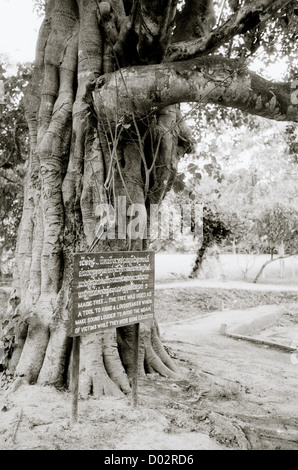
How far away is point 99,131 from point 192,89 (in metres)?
1.17

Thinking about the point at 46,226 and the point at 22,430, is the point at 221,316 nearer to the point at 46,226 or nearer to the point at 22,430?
the point at 46,226

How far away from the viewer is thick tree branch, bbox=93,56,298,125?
427 centimetres

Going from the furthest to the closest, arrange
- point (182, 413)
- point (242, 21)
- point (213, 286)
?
point (213, 286), point (242, 21), point (182, 413)

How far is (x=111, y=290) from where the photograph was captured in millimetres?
3619

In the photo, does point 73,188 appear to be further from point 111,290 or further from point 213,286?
point 213,286

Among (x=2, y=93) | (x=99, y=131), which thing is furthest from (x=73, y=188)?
(x=2, y=93)

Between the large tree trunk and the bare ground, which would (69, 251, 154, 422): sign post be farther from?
the large tree trunk

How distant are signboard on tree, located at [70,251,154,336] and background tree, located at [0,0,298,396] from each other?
46 centimetres

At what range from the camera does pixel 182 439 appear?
10.7 feet

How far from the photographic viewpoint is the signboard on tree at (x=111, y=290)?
10.9ft

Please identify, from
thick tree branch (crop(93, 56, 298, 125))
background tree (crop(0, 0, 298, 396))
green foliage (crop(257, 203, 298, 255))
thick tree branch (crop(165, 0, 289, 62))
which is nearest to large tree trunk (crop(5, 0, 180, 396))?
background tree (crop(0, 0, 298, 396))

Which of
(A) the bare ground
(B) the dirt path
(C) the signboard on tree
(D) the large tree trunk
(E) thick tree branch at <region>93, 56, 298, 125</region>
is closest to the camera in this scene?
(A) the bare ground

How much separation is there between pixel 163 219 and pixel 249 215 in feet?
13.6

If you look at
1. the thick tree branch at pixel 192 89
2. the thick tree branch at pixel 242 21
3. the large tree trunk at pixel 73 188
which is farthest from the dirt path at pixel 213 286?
the thick tree branch at pixel 242 21
